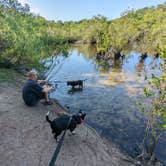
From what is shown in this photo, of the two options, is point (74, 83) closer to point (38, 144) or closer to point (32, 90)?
point (32, 90)

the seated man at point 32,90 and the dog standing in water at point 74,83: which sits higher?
the seated man at point 32,90

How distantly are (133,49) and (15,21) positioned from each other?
3334 centimetres

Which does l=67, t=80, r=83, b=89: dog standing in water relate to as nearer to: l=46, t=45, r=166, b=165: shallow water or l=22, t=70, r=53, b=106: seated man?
l=46, t=45, r=166, b=165: shallow water

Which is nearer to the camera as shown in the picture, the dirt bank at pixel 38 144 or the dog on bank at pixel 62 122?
the dirt bank at pixel 38 144

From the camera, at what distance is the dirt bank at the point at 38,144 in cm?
692

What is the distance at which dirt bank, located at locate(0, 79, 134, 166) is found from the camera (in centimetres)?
692

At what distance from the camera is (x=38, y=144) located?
7.64m

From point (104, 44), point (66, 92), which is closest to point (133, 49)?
point (104, 44)

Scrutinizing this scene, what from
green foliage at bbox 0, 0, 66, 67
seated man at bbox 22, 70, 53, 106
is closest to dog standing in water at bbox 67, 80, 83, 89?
green foliage at bbox 0, 0, 66, 67

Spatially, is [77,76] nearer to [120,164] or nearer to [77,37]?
[120,164]

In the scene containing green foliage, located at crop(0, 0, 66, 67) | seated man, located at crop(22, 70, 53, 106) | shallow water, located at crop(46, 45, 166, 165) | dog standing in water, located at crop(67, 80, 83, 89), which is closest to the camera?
seated man, located at crop(22, 70, 53, 106)

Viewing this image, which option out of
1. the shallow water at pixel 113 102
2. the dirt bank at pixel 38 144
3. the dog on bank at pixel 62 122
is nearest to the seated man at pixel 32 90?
the dirt bank at pixel 38 144

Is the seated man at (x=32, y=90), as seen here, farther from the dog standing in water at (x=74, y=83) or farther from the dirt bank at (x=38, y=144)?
the dog standing in water at (x=74, y=83)

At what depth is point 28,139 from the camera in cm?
785
